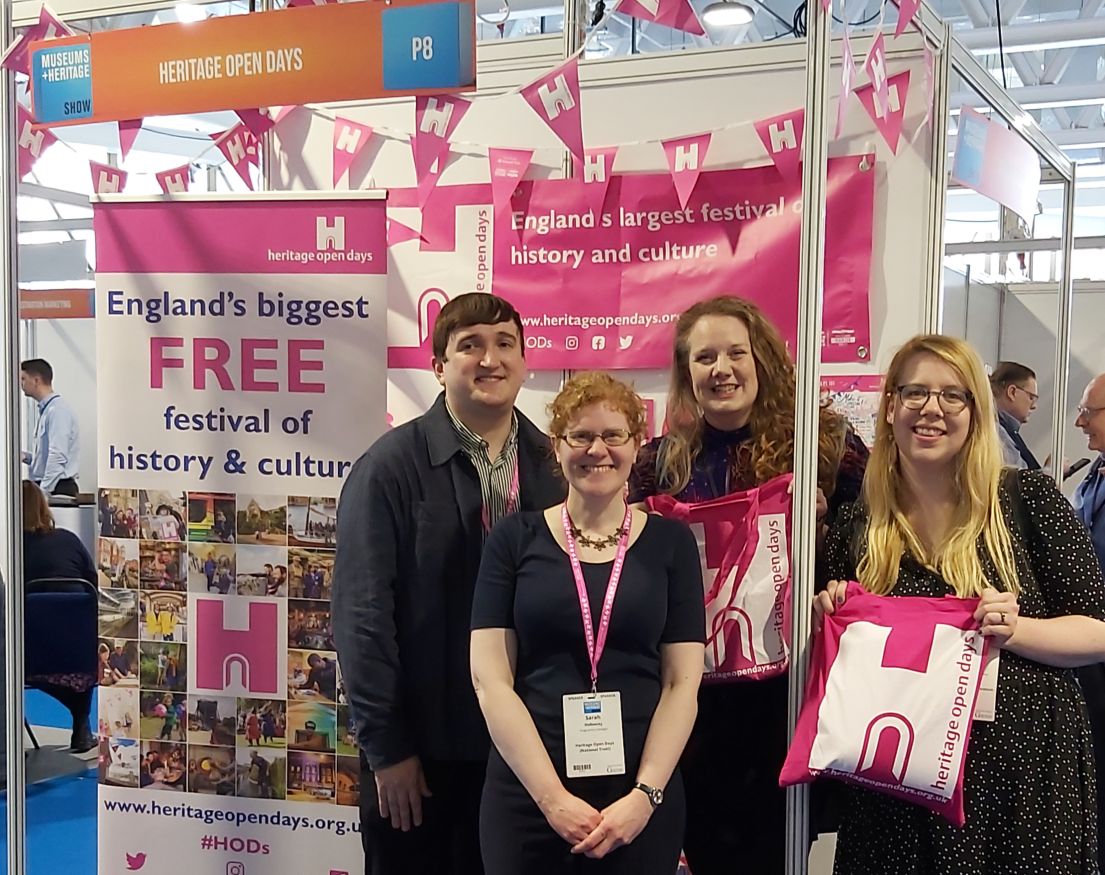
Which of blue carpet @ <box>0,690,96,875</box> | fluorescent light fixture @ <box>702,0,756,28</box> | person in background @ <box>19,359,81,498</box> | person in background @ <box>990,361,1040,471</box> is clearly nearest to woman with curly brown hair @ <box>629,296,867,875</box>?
blue carpet @ <box>0,690,96,875</box>

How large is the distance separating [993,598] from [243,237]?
5.83 feet

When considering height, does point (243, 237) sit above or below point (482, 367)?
above

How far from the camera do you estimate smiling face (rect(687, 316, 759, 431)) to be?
203 centimetres

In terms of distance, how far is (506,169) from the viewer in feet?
10.3

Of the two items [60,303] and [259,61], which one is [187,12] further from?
[259,61]

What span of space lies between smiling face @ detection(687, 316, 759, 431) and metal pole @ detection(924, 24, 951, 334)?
1.11 metres

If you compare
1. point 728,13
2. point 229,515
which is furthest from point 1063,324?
point 229,515

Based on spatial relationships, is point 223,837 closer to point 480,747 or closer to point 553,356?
point 480,747

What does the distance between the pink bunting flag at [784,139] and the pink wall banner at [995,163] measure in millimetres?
422

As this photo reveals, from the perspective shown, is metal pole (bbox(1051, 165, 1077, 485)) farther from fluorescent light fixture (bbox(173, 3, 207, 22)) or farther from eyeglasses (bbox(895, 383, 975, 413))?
fluorescent light fixture (bbox(173, 3, 207, 22))

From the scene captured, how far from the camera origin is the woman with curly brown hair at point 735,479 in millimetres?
2039

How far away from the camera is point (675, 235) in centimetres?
309

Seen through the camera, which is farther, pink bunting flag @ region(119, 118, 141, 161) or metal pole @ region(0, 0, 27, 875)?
pink bunting flag @ region(119, 118, 141, 161)

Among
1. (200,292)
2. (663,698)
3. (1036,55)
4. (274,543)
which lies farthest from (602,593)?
(1036,55)
